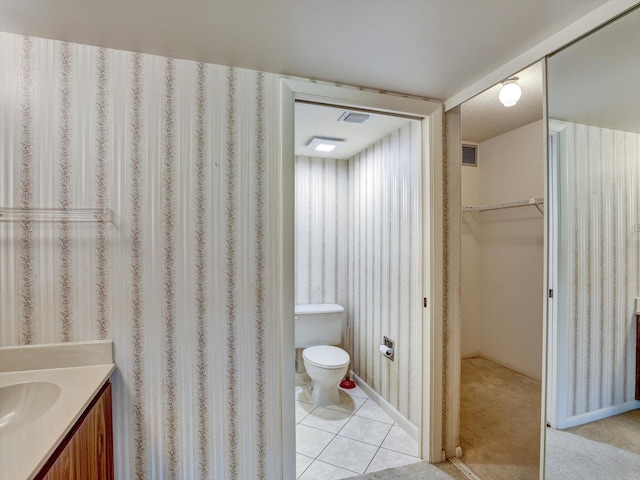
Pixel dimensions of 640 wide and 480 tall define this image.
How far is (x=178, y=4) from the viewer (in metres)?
1.16

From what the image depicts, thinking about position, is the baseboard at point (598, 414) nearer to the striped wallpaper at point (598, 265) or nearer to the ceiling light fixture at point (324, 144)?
the striped wallpaper at point (598, 265)

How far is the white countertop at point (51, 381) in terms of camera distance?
29.7 inches

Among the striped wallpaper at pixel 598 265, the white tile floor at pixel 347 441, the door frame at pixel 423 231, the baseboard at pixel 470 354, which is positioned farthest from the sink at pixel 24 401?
the baseboard at pixel 470 354

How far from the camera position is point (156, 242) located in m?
1.50

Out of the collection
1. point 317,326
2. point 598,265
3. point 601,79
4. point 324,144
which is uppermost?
point 324,144

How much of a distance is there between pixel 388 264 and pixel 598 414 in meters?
1.49

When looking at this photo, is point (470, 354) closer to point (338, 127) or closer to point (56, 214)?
point (338, 127)

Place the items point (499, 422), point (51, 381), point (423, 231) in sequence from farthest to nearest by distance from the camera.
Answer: point (499, 422)
point (423, 231)
point (51, 381)

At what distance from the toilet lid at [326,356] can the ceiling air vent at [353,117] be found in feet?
6.13

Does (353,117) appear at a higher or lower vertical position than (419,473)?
higher

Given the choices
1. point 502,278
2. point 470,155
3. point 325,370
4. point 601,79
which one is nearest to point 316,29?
point 601,79

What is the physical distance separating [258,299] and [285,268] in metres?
0.21

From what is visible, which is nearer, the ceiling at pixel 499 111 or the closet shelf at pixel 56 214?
the closet shelf at pixel 56 214

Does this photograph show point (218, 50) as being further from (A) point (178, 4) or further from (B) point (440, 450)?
(B) point (440, 450)
